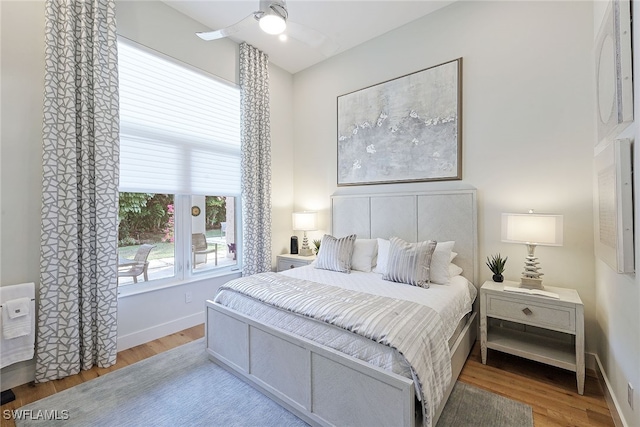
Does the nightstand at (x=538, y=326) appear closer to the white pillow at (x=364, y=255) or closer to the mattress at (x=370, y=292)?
the mattress at (x=370, y=292)

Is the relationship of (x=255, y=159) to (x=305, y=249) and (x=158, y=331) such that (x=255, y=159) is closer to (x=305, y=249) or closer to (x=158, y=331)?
(x=305, y=249)

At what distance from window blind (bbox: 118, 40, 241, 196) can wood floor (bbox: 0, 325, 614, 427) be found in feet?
5.52

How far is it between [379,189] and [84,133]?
297 cm

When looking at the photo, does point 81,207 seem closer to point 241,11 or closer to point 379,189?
point 241,11

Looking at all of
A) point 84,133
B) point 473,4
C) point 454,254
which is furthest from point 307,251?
point 473,4

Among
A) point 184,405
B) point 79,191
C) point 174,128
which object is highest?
point 174,128

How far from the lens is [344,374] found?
152 cm

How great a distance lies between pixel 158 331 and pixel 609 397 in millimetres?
3820

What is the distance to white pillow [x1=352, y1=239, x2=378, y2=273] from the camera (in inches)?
118

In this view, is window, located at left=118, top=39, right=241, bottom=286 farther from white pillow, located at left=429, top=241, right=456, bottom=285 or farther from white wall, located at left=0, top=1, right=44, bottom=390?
white pillow, located at left=429, top=241, right=456, bottom=285

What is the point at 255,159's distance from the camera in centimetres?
368

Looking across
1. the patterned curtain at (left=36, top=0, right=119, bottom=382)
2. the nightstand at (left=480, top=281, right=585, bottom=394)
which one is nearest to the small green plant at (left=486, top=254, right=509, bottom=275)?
the nightstand at (left=480, top=281, right=585, bottom=394)

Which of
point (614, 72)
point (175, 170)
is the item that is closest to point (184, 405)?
point (175, 170)

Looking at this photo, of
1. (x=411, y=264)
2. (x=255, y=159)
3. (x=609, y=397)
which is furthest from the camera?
(x=255, y=159)
